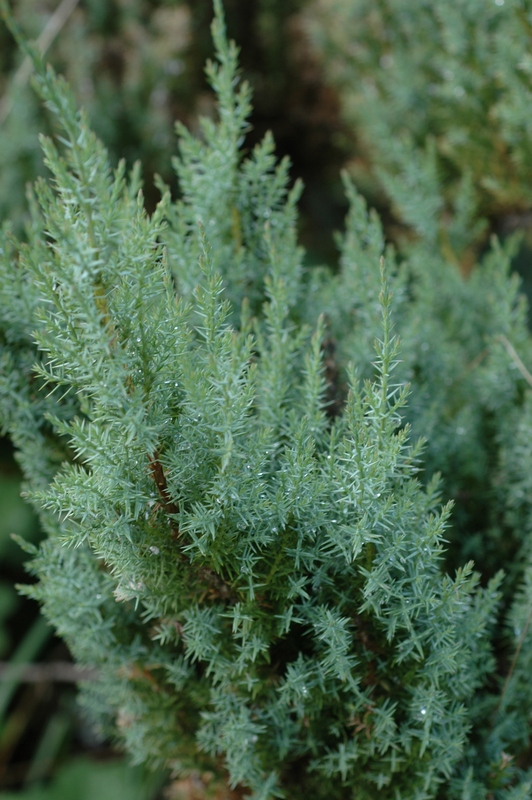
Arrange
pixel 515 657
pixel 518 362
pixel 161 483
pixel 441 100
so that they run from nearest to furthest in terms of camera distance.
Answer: pixel 161 483 → pixel 515 657 → pixel 518 362 → pixel 441 100

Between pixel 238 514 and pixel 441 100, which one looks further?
pixel 441 100

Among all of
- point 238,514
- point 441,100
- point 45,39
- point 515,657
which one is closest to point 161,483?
point 238,514

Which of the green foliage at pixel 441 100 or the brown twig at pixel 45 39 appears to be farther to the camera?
the brown twig at pixel 45 39

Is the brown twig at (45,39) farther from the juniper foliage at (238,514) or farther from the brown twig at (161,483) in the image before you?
the brown twig at (161,483)

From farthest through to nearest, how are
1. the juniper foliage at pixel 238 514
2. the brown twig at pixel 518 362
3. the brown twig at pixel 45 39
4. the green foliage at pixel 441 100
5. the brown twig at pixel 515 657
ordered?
1. the brown twig at pixel 45 39
2. the green foliage at pixel 441 100
3. the brown twig at pixel 518 362
4. the brown twig at pixel 515 657
5. the juniper foliage at pixel 238 514

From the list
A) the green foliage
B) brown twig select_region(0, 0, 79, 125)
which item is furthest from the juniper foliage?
brown twig select_region(0, 0, 79, 125)

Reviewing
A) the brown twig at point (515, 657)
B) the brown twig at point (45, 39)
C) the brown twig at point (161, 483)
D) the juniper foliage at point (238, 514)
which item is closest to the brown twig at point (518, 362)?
the juniper foliage at point (238, 514)

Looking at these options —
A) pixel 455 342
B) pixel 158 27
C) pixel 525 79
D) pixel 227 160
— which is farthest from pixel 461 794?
pixel 158 27

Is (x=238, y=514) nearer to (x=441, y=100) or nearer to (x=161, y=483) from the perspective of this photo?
(x=161, y=483)
